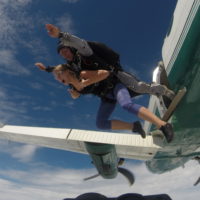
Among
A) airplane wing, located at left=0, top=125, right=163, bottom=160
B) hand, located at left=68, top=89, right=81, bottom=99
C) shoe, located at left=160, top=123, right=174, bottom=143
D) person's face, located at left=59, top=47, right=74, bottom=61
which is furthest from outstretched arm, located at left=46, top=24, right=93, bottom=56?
airplane wing, located at left=0, top=125, right=163, bottom=160

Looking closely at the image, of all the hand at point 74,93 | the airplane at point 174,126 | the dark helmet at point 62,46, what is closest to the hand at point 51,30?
the dark helmet at point 62,46

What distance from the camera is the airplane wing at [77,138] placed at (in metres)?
7.77

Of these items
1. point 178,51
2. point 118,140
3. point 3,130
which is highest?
point 178,51

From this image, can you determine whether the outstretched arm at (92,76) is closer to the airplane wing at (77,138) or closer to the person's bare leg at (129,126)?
the person's bare leg at (129,126)

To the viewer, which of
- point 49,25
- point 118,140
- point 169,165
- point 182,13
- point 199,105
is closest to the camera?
point 49,25

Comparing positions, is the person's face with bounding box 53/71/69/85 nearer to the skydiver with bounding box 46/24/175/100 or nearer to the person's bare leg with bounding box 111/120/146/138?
the skydiver with bounding box 46/24/175/100

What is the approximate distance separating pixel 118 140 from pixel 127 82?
3.27m

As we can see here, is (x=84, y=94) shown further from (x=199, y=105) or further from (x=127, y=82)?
(x=199, y=105)

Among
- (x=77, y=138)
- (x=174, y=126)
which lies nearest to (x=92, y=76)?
(x=174, y=126)

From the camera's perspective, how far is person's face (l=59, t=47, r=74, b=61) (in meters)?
4.74

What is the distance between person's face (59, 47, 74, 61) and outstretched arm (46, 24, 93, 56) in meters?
0.17

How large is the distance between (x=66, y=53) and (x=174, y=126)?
12.9 feet

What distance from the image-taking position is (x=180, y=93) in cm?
542

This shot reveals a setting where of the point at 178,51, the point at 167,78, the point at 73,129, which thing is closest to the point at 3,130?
the point at 73,129
